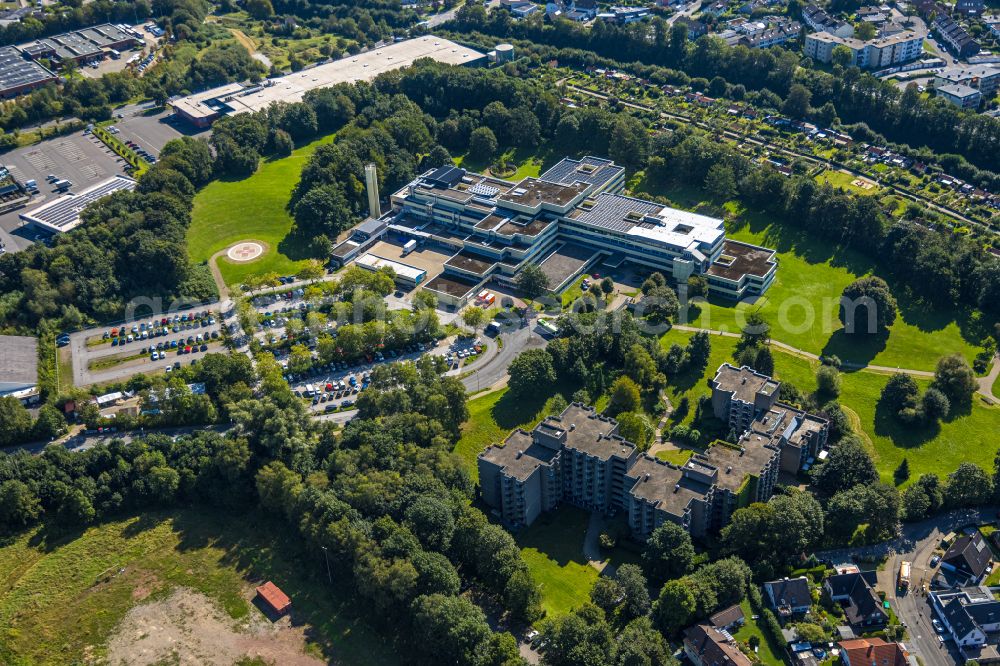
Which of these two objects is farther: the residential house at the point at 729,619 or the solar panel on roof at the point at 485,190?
the solar panel on roof at the point at 485,190

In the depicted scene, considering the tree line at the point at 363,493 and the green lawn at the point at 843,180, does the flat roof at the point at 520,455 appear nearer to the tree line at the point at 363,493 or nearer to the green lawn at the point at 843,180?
the tree line at the point at 363,493

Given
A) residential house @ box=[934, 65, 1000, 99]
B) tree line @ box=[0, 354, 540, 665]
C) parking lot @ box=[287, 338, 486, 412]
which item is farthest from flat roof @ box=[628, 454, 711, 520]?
residential house @ box=[934, 65, 1000, 99]

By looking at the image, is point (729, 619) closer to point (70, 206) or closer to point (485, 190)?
point (485, 190)

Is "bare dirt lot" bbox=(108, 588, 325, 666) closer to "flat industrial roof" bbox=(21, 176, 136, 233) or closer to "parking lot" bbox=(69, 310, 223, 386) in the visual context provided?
"parking lot" bbox=(69, 310, 223, 386)

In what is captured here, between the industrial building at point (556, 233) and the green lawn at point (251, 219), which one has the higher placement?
the industrial building at point (556, 233)

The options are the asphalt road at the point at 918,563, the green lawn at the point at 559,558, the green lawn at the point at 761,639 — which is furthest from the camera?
the green lawn at the point at 559,558

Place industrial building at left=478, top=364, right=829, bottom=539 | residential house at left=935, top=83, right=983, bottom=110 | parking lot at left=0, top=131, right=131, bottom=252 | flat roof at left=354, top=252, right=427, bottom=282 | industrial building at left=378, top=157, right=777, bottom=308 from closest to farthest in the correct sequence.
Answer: industrial building at left=478, top=364, right=829, bottom=539, industrial building at left=378, top=157, right=777, bottom=308, flat roof at left=354, top=252, right=427, bottom=282, parking lot at left=0, top=131, right=131, bottom=252, residential house at left=935, top=83, right=983, bottom=110

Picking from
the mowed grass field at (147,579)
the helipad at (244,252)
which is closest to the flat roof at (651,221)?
the helipad at (244,252)
